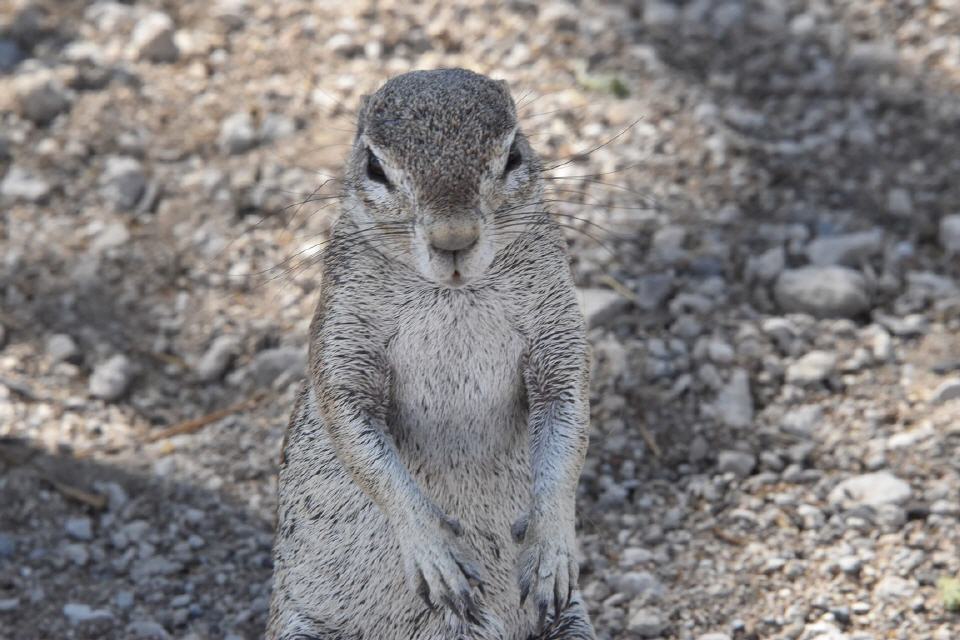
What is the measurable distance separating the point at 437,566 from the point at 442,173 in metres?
0.99

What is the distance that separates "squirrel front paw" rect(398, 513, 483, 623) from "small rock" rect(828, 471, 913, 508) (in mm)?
1789

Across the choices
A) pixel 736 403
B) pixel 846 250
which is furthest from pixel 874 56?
pixel 736 403

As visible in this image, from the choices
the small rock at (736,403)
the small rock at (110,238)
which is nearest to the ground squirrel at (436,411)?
the small rock at (736,403)

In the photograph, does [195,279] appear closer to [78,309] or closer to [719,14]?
[78,309]

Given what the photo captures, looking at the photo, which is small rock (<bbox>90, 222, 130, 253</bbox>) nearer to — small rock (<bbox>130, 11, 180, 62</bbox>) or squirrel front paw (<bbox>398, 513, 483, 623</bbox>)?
small rock (<bbox>130, 11, 180, 62</bbox>)

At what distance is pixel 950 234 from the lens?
5.80 meters

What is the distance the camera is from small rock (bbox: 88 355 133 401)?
5398mm

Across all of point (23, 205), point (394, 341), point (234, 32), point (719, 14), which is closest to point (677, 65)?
point (719, 14)

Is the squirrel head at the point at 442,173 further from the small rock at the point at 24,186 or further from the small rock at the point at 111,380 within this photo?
the small rock at the point at 24,186

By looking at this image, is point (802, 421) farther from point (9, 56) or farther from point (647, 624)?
point (9, 56)

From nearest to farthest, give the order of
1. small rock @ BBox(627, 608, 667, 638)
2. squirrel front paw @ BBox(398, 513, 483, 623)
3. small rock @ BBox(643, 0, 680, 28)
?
1. squirrel front paw @ BBox(398, 513, 483, 623)
2. small rock @ BBox(627, 608, 667, 638)
3. small rock @ BBox(643, 0, 680, 28)

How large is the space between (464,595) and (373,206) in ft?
3.32

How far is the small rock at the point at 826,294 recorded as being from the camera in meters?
5.52

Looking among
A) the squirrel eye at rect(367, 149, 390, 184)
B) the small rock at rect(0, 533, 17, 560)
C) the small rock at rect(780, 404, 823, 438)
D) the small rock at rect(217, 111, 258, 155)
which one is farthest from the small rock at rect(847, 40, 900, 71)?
the small rock at rect(0, 533, 17, 560)
